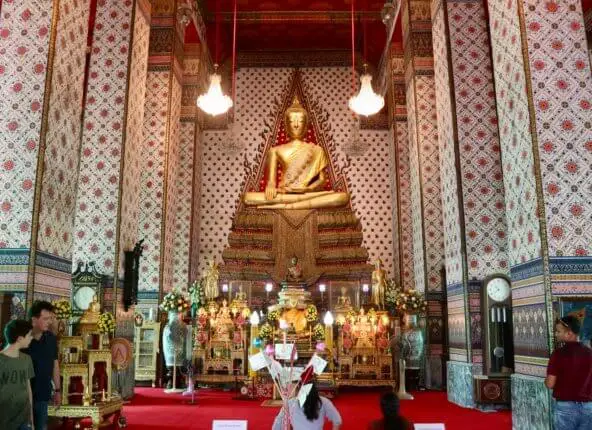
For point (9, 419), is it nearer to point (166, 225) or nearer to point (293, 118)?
point (166, 225)

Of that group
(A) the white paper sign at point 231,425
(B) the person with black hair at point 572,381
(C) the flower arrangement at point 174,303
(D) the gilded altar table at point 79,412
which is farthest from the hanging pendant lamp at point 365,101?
(A) the white paper sign at point 231,425

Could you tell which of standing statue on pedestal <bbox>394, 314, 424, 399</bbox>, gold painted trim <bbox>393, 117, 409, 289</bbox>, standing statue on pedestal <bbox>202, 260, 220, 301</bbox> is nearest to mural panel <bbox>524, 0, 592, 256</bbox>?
standing statue on pedestal <bbox>394, 314, 424, 399</bbox>

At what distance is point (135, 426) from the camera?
665 cm

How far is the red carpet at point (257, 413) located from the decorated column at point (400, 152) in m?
4.91

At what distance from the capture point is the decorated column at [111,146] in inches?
349

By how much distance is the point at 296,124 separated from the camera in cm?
1461

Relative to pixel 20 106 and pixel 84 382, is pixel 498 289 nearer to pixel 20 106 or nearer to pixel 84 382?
pixel 84 382

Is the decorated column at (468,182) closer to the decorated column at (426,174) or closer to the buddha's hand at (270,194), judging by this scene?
the decorated column at (426,174)

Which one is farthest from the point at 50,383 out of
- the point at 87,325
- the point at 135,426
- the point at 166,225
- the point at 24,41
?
the point at 166,225

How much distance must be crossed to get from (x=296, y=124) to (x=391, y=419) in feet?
40.4

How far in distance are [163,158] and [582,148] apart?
27.1 feet

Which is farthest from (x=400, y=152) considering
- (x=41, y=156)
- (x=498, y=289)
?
(x=41, y=156)

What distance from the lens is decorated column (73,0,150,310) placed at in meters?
8.88

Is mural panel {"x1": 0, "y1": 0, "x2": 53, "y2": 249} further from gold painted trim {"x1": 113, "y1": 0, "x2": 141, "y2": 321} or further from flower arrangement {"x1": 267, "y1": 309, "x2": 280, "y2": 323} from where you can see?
flower arrangement {"x1": 267, "y1": 309, "x2": 280, "y2": 323}
